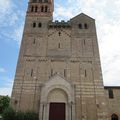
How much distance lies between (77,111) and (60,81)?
13.7 ft

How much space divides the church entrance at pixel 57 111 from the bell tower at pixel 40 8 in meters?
14.6

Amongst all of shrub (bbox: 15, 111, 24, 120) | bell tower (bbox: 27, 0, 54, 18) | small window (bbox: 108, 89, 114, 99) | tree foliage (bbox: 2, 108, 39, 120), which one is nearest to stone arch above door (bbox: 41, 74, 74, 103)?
tree foliage (bbox: 2, 108, 39, 120)

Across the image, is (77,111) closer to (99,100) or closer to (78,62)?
(99,100)

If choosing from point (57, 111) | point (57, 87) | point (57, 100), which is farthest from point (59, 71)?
point (57, 111)

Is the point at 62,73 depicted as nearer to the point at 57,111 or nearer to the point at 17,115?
the point at 57,111

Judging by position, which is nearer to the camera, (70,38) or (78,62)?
(78,62)

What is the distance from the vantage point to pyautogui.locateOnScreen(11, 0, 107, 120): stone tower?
770 inches

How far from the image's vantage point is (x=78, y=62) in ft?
73.7

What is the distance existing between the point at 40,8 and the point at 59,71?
484 inches

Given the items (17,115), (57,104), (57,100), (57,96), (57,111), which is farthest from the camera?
(57,96)

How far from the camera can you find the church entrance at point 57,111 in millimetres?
19188

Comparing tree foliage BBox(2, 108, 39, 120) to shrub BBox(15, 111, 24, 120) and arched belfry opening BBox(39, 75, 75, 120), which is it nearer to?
shrub BBox(15, 111, 24, 120)

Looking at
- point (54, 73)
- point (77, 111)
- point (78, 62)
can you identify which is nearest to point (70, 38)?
point (78, 62)

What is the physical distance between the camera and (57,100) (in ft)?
66.2
